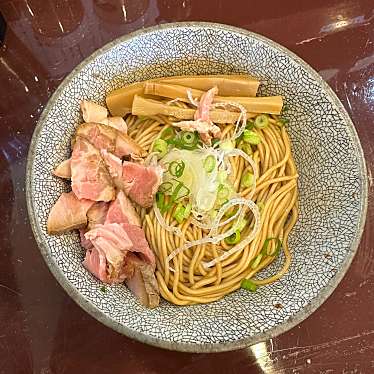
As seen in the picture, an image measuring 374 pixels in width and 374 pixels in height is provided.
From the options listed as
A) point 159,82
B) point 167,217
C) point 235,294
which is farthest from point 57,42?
point 235,294

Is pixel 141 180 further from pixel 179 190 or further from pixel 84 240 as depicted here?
pixel 84 240

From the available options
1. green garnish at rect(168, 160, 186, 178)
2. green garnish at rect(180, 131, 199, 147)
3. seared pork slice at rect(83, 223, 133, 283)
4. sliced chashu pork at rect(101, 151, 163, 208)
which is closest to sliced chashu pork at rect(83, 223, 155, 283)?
seared pork slice at rect(83, 223, 133, 283)

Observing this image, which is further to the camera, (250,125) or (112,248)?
(250,125)

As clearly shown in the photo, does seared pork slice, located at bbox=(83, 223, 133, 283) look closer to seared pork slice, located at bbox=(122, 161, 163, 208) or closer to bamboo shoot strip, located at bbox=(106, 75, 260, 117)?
seared pork slice, located at bbox=(122, 161, 163, 208)

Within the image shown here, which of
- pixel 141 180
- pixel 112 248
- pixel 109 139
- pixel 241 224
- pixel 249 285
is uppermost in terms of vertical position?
pixel 109 139

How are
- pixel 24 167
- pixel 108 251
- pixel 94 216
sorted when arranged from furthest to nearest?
pixel 24 167
pixel 94 216
pixel 108 251

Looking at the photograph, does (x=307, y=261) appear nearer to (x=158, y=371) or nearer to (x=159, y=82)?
(x=158, y=371)

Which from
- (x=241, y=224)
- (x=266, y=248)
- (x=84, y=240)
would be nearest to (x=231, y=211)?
(x=241, y=224)
